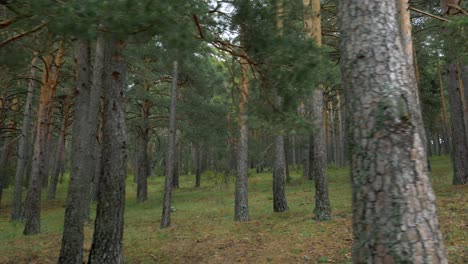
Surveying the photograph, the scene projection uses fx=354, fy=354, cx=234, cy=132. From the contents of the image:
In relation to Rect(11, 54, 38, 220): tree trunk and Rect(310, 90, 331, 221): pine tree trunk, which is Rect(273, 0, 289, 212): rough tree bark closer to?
Rect(310, 90, 331, 221): pine tree trunk

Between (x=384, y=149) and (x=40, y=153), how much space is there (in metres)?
13.6

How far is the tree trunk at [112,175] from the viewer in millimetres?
6828

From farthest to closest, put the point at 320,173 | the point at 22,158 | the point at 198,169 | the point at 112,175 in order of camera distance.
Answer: the point at 198,169 < the point at 22,158 < the point at 320,173 < the point at 112,175

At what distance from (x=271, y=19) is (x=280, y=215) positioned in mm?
7378

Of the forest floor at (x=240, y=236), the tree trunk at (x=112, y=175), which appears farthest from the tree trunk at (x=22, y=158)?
the tree trunk at (x=112, y=175)

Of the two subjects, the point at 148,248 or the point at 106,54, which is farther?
the point at 148,248

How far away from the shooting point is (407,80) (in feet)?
9.24

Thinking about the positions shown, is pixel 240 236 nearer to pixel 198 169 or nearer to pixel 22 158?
pixel 22 158

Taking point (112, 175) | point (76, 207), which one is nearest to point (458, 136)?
point (112, 175)

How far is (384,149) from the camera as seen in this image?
103 inches

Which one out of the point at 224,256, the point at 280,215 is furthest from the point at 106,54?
the point at 280,215

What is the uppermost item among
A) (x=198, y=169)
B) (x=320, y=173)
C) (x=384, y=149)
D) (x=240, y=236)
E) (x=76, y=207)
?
(x=198, y=169)

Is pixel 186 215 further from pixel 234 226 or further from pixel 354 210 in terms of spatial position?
pixel 354 210

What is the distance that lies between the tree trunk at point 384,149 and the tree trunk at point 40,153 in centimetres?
1248
